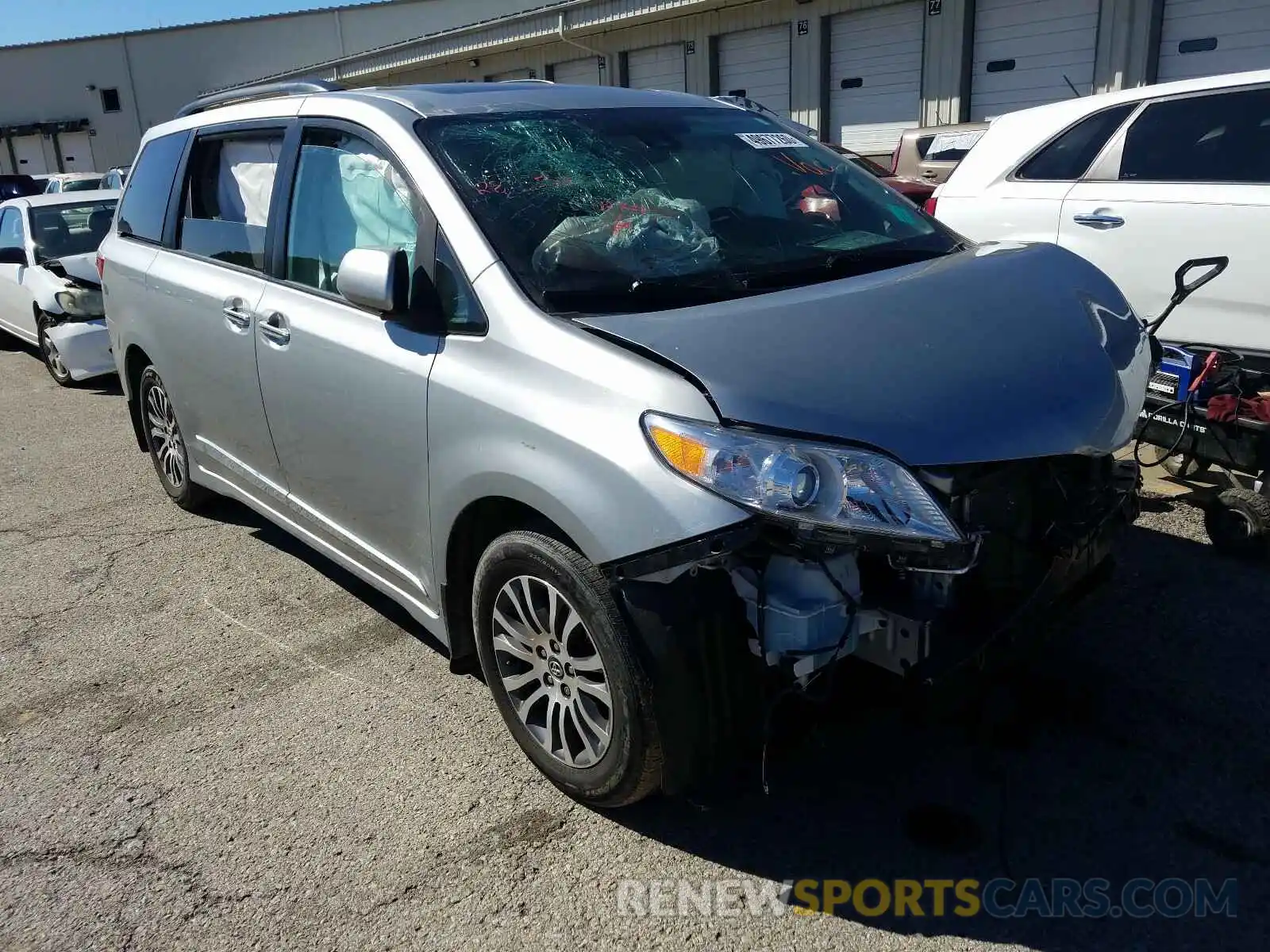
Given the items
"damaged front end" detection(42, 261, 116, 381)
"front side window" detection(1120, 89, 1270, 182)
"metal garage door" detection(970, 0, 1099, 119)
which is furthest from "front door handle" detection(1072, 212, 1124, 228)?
"metal garage door" detection(970, 0, 1099, 119)

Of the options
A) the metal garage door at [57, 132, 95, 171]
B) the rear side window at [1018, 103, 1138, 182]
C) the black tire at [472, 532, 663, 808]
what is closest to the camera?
the black tire at [472, 532, 663, 808]

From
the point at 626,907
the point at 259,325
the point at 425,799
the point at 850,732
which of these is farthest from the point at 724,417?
the point at 259,325

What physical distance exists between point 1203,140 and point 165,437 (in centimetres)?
550

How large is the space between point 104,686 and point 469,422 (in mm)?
1932

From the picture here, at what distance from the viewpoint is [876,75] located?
57.6ft

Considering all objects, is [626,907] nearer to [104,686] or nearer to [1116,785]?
[1116,785]

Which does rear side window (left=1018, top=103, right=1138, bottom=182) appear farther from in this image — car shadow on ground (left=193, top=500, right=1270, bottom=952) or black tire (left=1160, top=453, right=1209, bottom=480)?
car shadow on ground (left=193, top=500, right=1270, bottom=952)

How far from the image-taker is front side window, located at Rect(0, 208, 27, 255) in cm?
959

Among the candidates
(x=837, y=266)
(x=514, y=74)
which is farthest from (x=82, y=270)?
(x=514, y=74)

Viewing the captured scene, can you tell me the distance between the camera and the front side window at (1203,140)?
5.12 metres

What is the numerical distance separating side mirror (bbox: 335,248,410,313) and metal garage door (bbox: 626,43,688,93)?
19.1 meters

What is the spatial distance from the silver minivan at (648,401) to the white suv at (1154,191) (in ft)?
7.44

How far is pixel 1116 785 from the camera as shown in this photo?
279cm

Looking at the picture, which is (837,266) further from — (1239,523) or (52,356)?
(52,356)
